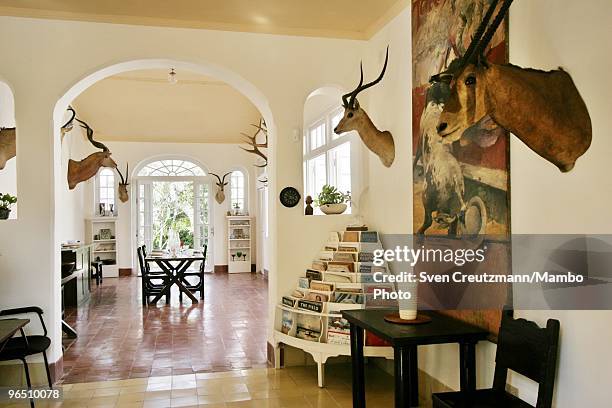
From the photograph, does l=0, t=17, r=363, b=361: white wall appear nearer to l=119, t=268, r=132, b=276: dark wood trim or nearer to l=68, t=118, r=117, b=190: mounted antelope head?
l=68, t=118, r=117, b=190: mounted antelope head

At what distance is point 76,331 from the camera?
6.75 meters

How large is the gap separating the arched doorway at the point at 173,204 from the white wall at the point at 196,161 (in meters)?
0.16

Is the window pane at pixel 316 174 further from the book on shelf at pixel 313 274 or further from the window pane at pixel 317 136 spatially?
the book on shelf at pixel 313 274

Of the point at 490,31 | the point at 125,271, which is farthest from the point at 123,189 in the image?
the point at 490,31

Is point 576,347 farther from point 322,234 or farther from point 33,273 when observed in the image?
point 33,273

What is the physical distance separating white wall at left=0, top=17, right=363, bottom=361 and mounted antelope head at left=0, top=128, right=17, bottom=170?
35 centimetres

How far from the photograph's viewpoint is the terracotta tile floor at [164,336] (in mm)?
5172

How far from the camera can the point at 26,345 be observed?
165 inches

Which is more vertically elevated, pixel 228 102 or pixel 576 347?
pixel 228 102

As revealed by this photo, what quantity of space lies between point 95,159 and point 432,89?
4843 millimetres

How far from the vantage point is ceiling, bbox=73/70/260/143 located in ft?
35.4

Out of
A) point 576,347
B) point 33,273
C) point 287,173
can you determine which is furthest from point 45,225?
point 576,347

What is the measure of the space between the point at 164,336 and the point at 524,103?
522 cm

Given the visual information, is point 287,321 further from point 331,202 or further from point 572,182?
point 572,182
